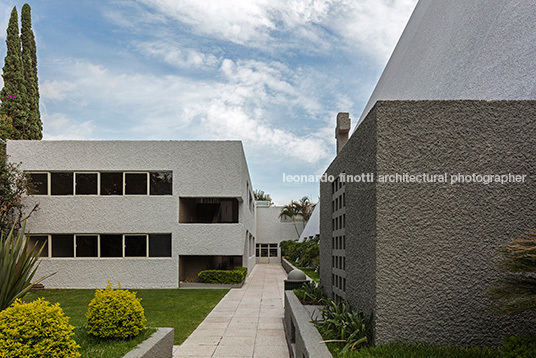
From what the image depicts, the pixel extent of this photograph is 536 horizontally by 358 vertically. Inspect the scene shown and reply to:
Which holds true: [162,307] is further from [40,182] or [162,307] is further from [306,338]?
[40,182]

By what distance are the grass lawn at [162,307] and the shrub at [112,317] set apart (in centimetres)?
14

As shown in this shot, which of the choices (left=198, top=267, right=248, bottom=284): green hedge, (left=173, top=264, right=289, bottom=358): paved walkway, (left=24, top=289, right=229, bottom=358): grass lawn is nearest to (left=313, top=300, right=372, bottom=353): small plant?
(left=173, top=264, right=289, bottom=358): paved walkway

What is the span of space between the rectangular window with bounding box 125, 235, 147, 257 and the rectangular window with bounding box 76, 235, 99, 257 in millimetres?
1444

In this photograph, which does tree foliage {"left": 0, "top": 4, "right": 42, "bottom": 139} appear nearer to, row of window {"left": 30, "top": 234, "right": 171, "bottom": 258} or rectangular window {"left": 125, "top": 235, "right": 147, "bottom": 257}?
row of window {"left": 30, "top": 234, "right": 171, "bottom": 258}

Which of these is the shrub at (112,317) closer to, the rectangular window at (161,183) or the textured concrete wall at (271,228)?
the rectangular window at (161,183)

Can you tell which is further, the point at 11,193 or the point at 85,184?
the point at 85,184

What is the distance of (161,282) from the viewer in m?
19.4

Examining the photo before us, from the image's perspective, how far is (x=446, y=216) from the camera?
4.93 metres

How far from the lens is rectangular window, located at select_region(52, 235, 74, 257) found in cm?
Answer: 1978

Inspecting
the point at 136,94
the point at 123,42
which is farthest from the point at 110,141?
the point at 123,42

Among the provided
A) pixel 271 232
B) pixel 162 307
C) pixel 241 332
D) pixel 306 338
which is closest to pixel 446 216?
pixel 306 338

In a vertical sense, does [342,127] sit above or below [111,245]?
above

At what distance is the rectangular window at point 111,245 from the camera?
19.8m

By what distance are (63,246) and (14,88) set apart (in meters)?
20.6
